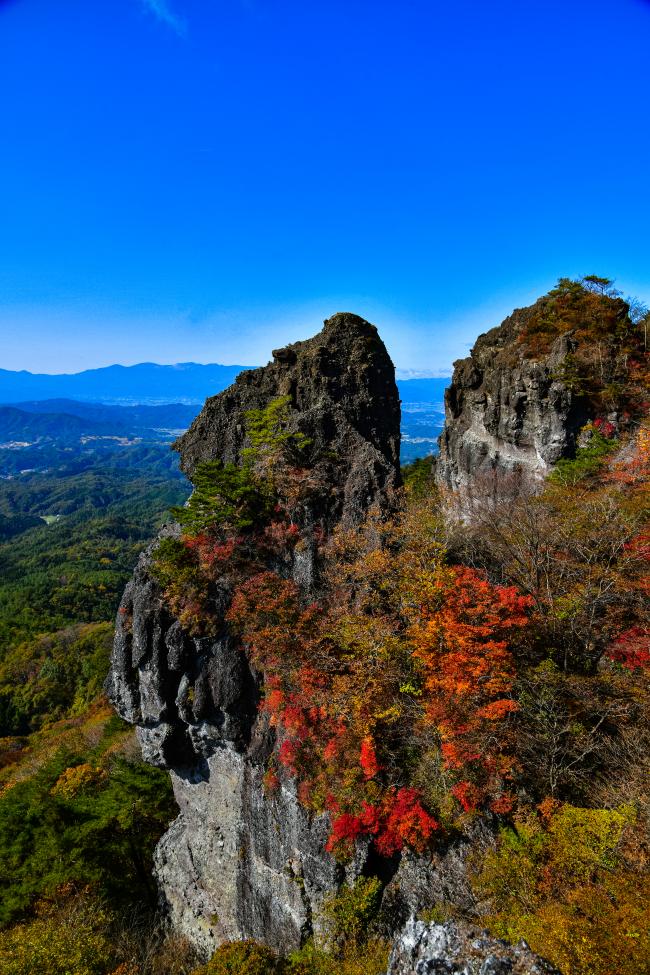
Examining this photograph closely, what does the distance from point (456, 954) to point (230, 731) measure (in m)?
10.8

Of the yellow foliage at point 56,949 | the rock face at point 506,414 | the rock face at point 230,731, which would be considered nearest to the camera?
the yellow foliage at point 56,949

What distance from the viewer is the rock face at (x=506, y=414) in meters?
31.4

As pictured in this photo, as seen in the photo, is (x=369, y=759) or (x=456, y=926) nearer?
(x=456, y=926)

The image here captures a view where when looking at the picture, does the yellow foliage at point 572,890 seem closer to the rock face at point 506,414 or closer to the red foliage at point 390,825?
the red foliage at point 390,825

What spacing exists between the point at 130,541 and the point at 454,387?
6869 inches

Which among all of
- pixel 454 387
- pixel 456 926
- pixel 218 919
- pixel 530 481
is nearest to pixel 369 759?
pixel 456 926

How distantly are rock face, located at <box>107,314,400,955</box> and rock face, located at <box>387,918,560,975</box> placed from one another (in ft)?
11.8

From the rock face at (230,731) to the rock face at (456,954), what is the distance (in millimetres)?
3592

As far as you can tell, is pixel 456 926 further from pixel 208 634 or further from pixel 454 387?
pixel 454 387

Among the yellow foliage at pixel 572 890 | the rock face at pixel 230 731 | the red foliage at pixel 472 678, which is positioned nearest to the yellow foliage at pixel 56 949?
the rock face at pixel 230 731

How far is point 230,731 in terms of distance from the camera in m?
18.6

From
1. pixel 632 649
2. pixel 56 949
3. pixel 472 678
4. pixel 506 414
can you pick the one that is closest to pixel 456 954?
pixel 472 678

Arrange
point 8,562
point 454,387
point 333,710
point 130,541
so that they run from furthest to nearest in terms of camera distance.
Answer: point 130,541
point 8,562
point 454,387
point 333,710

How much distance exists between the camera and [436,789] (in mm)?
14492
